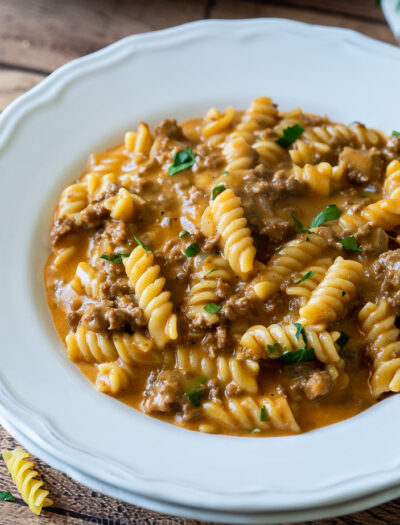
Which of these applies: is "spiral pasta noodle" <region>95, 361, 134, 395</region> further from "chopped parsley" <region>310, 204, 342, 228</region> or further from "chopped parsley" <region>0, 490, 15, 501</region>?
"chopped parsley" <region>310, 204, 342, 228</region>

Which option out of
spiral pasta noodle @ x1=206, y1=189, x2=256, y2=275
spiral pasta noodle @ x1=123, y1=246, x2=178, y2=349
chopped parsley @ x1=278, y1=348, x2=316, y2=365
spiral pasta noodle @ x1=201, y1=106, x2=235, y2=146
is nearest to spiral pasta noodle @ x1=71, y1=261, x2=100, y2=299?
spiral pasta noodle @ x1=123, y1=246, x2=178, y2=349

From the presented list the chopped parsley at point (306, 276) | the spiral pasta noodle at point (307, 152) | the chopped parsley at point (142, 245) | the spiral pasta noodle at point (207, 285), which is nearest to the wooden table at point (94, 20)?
the spiral pasta noodle at point (307, 152)

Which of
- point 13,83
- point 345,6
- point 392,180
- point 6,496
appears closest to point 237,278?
point 392,180

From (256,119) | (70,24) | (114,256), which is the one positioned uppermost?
(256,119)

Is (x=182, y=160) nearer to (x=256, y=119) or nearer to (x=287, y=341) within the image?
(x=256, y=119)

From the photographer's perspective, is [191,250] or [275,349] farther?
[191,250]

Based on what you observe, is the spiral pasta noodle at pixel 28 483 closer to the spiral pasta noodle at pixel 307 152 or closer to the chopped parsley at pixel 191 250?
the chopped parsley at pixel 191 250
